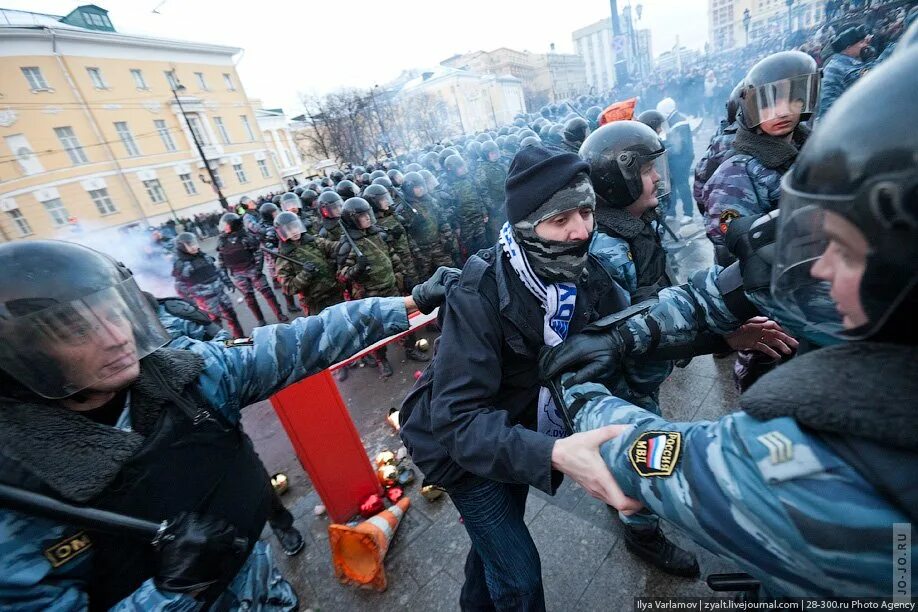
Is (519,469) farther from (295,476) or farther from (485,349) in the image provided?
(295,476)

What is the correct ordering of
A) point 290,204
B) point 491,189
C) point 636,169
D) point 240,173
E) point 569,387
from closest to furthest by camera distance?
point 569,387 → point 636,169 → point 290,204 → point 491,189 → point 240,173

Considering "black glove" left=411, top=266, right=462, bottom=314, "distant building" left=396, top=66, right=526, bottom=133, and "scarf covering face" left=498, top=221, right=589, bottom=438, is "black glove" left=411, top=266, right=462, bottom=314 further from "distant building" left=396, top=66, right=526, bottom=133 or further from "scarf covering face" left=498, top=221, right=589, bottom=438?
"distant building" left=396, top=66, right=526, bottom=133

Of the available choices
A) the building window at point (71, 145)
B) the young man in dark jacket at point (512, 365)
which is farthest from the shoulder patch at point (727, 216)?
the building window at point (71, 145)

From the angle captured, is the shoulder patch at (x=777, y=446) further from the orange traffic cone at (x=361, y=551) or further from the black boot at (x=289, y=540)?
the black boot at (x=289, y=540)

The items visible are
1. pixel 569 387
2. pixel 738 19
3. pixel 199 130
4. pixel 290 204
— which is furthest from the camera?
pixel 738 19

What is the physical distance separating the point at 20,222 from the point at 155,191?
8407mm

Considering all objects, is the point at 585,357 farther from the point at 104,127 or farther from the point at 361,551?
the point at 104,127

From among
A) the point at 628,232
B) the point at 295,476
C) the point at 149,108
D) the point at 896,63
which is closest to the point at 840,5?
the point at 628,232

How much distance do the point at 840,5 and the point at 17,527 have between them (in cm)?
1863

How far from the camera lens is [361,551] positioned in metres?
2.80

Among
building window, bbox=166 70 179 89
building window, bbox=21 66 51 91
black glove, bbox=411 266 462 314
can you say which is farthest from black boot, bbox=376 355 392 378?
building window, bbox=166 70 179 89

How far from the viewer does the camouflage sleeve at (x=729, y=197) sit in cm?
277

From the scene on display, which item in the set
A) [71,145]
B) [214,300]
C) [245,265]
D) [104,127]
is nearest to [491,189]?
[245,265]

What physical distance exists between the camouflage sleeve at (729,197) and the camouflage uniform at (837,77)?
402 centimetres
